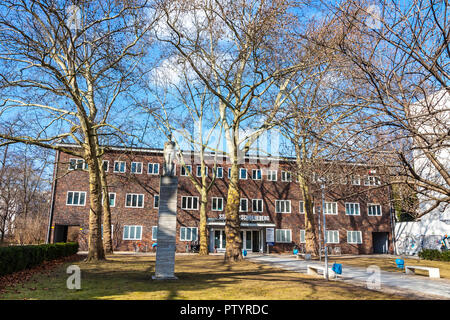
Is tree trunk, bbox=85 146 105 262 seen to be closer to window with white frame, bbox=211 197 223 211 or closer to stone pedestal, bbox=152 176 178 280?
stone pedestal, bbox=152 176 178 280

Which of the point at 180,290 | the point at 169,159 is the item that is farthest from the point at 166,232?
the point at 180,290

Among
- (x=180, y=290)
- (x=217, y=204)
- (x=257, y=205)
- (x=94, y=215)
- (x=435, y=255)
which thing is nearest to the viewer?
(x=180, y=290)

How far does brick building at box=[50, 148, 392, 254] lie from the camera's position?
119 feet

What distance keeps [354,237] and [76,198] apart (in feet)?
110

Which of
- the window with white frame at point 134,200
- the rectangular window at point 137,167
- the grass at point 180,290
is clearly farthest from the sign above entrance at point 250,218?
the grass at point 180,290

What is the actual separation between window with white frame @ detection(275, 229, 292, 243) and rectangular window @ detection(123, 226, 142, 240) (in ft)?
52.3

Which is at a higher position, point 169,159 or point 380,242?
point 169,159

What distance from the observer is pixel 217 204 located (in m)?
38.9

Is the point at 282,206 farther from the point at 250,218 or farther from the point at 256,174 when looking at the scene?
the point at 256,174

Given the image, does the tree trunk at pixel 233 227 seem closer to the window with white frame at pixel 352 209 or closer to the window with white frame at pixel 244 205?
the window with white frame at pixel 244 205

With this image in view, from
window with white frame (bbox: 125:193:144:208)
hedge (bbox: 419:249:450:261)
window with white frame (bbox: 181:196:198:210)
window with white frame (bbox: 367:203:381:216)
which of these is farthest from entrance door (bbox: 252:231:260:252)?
hedge (bbox: 419:249:450:261)
